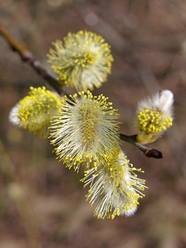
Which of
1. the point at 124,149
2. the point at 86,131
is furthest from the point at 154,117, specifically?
the point at 124,149

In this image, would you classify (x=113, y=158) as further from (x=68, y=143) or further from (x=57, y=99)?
(x=57, y=99)

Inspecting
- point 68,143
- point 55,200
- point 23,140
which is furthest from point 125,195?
point 55,200

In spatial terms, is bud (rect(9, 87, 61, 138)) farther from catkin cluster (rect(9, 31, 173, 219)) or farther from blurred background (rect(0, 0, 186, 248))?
blurred background (rect(0, 0, 186, 248))

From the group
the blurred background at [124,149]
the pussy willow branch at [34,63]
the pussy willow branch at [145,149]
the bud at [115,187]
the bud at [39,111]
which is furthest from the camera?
the blurred background at [124,149]

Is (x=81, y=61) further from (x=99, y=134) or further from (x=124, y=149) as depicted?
(x=124, y=149)

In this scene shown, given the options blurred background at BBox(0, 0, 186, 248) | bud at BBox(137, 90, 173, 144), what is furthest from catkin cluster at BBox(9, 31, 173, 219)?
blurred background at BBox(0, 0, 186, 248)

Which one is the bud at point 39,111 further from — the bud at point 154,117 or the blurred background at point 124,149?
the blurred background at point 124,149

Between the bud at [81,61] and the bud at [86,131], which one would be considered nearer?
the bud at [86,131]

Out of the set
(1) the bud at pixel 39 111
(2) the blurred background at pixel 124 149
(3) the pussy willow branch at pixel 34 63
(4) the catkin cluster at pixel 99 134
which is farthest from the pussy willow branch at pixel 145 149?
(2) the blurred background at pixel 124 149

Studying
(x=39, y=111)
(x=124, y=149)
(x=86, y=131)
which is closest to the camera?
(x=86, y=131)
